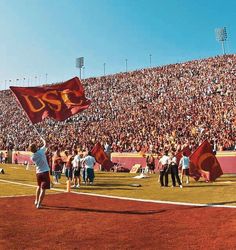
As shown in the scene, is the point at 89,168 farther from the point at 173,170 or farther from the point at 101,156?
the point at 101,156

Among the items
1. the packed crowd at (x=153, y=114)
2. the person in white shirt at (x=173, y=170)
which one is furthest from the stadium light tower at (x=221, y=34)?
the person in white shirt at (x=173, y=170)

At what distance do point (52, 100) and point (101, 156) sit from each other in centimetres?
995

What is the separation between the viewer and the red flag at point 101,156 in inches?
1155

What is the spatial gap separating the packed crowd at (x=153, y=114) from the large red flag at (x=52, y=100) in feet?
29.7

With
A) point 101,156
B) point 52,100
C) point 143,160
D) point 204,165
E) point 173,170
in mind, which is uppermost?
point 52,100

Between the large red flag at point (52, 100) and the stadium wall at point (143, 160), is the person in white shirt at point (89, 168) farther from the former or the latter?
the stadium wall at point (143, 160)

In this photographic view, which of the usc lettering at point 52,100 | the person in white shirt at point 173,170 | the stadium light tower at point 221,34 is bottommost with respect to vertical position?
the person in white shirt at point 173,170

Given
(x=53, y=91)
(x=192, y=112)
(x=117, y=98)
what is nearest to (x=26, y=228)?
(x=53, y=91)

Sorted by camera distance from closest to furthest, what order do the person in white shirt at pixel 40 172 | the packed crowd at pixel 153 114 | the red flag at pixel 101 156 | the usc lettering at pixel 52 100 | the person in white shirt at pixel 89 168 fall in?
the person in white shirt at pixel 40 172
the person in white shirt at pixel 89 168
the usc lettering at pixel 52 100
the red flag at pixel 101 156
the packed crowd at pixel 153 114

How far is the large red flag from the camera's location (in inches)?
792

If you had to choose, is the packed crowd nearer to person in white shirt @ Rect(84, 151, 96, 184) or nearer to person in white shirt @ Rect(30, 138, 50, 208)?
person in white shirt @ Rect(84, 151, 96, 184)

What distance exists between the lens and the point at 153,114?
147 feet

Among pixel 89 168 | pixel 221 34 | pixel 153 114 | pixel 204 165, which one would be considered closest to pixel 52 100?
pixel 89 168

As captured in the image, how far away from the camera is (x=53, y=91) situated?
70.0ft
